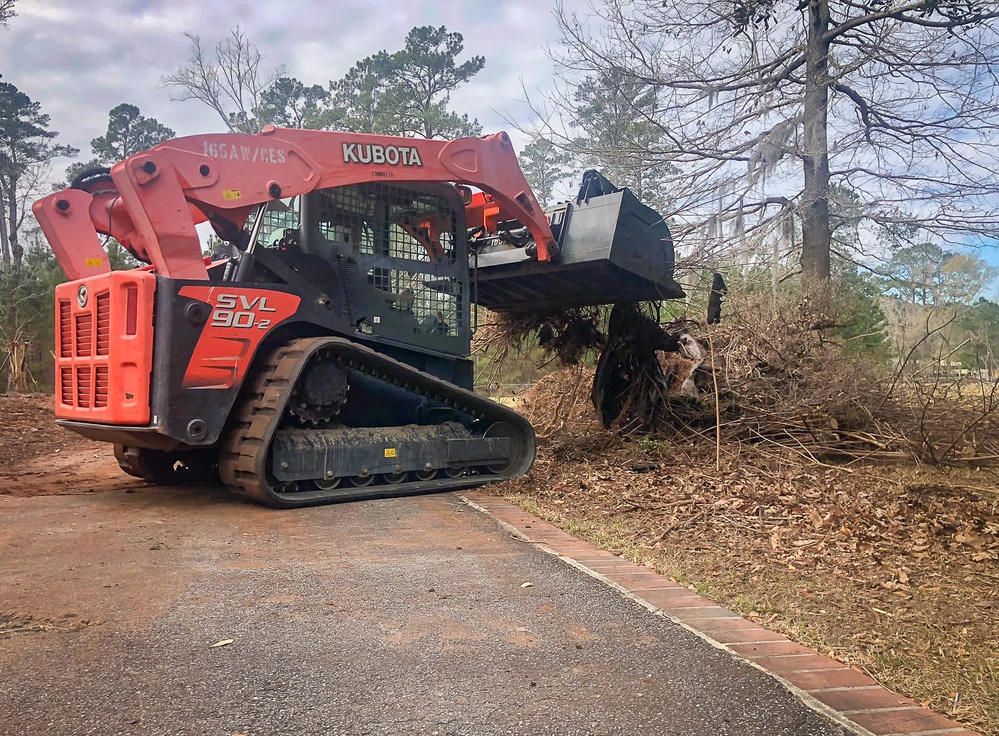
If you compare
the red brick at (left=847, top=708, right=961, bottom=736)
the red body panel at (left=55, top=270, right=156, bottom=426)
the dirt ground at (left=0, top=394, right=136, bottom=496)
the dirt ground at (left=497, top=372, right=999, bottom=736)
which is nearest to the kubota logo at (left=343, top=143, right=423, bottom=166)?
the red body panel at (left=55, top=270, right=156, bottom=426)

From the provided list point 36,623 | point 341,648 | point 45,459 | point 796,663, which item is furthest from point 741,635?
point 45,459

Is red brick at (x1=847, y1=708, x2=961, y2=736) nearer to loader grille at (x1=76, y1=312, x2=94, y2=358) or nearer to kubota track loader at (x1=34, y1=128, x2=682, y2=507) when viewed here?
kubota track loader at (x1=34, y1=128, x2=682, y2=507)

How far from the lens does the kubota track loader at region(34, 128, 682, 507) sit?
567cm

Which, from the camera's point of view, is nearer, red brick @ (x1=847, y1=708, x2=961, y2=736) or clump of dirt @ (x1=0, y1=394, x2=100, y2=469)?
red brick @ (x1=847, y1=708, x2=961, y2=736)

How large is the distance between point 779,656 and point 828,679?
24cm

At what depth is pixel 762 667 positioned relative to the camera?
2.91 m

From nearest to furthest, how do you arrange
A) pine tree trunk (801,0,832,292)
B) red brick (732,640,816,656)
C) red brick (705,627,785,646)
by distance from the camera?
red brick (732,640,816,656), red brick (705,627,785,646), pine tree trunk (801,0,832,292)

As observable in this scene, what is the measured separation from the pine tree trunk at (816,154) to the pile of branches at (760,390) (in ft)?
5.05

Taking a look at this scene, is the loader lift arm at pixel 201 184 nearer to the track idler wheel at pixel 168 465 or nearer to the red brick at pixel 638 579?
the track idler wheel at pixel 168 465

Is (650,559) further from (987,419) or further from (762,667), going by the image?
(987,419)

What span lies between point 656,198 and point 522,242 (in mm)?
3307

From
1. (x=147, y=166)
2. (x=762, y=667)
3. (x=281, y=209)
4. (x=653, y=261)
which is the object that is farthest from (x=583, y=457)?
(x=762, y=667)

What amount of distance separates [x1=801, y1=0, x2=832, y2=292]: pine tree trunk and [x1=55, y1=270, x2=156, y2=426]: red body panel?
8144mm

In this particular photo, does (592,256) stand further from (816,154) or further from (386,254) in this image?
(816,154)
